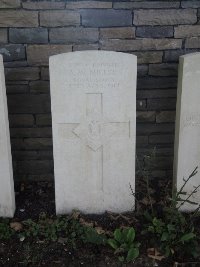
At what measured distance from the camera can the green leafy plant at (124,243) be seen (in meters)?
2.78

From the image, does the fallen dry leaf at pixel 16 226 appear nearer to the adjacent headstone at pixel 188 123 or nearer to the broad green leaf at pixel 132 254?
the broad green leaf at pixel 132 254

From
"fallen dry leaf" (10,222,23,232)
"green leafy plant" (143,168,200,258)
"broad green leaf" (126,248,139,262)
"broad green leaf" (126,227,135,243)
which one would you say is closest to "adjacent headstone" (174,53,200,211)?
"green leafy plant" (143,168,200,258)

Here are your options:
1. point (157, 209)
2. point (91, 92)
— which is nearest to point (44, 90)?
point (91, 92)

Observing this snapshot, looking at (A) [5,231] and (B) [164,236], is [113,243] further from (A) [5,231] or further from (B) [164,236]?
(A) [5,231]

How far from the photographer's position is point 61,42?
3.30 metres

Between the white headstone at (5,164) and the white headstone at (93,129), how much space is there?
383mm

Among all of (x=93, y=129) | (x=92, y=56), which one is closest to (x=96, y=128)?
(x=93, y=129)

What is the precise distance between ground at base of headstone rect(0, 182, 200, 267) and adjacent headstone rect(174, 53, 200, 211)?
0.54 metres

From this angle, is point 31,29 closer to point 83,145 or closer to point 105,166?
point 83,145

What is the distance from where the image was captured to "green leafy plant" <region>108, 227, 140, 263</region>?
2.78 meters

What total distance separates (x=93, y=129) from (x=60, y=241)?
92cm

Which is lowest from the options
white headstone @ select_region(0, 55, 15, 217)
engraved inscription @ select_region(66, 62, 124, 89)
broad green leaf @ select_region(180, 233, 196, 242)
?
broad green leaf @ select_region(180, 233, 196, 242)

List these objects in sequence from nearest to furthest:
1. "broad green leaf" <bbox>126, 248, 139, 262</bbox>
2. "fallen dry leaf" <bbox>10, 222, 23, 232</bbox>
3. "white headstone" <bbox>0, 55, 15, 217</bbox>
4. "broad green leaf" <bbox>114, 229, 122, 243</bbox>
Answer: "broad green leaf" <bbox>126, 248, 139, 262</bbox>
"broad green leaf" <bbox>114, 229, 122, 243</bbox>
"white headstone" <bbox>0, 55, 15, 217</bbox>
"fallen dry leaf" <bbox>10, 222, 23, 232</bbox>

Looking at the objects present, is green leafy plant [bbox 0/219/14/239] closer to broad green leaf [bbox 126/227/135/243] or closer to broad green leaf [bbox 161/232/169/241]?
broad green leaf [bbox 126/227/135/243]
